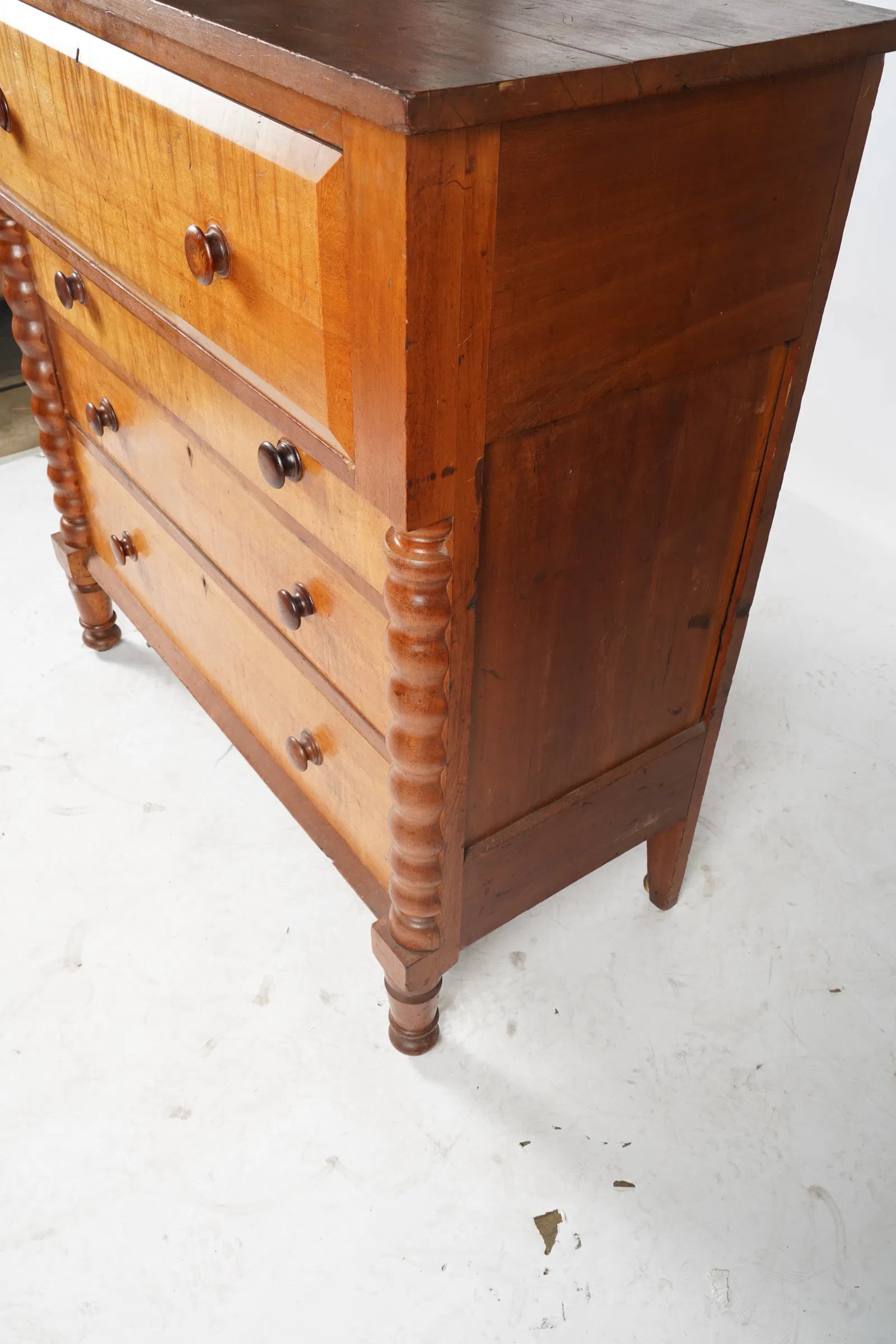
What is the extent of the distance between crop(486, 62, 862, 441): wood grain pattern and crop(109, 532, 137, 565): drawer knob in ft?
3.06

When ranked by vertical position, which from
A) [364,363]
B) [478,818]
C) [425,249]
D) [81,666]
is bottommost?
[81,666]

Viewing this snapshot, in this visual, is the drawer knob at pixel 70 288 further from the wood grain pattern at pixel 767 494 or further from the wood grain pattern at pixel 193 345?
the wood grain pattern at pixel 767 494

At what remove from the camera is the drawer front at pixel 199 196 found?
0.81 m

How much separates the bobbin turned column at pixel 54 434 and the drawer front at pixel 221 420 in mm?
50

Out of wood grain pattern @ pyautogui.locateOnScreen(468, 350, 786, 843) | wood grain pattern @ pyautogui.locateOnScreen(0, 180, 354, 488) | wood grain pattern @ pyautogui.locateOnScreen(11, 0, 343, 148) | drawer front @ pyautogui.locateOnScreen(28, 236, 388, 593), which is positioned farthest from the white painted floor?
wood grain pattern @ pyautogui.locateOnScreen(11, 0, 343, 148)

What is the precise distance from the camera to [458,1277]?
1.13 metres

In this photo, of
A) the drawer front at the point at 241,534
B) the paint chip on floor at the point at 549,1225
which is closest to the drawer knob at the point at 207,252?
the drawer front at the point at 241,534

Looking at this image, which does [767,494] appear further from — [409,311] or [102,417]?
[102,417]

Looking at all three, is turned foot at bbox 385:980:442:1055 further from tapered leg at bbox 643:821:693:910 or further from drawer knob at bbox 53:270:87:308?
drawer knob at bbox 53:270:87:308

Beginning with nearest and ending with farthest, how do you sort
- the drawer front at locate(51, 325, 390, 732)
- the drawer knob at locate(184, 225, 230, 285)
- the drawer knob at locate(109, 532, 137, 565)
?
the drawer knob at locate(184, 225, 230, 285)
the drawer front at locate(51, 325, 390, 732)
the drawer knob at locate(109, 532, 137, 565)

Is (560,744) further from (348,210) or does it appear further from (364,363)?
(348,210)

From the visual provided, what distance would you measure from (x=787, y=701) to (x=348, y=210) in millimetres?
1416

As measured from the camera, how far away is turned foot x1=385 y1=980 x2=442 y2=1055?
50.2 inches

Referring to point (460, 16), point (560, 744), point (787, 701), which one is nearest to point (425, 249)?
point (460, 16)
